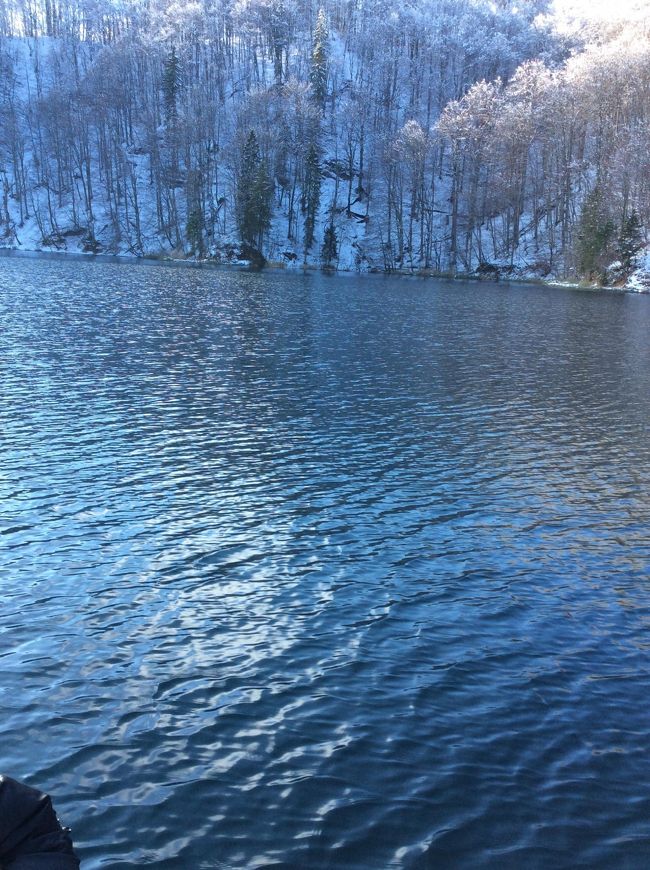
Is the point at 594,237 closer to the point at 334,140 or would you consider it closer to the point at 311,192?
the point at 311,192

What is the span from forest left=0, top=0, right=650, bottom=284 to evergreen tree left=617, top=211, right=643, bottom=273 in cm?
30

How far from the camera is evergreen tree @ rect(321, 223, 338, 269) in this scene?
119m

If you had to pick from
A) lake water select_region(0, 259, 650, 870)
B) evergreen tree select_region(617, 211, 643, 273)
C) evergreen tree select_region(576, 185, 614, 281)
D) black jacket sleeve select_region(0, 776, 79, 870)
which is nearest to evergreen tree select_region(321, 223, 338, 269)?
evergreen tree select_region(576, 185, 614, 281)

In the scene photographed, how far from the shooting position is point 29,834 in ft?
14.6

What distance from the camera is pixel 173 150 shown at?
136 m

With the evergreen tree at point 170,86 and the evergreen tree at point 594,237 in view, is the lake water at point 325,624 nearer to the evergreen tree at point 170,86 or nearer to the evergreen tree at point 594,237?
the evergreen tree at point 594,237

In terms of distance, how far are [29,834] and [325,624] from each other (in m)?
7.38

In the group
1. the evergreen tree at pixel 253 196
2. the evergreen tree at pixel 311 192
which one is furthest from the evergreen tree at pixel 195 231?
the evergreen tree at pixel 311 192

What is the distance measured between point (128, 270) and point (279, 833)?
3463 inches

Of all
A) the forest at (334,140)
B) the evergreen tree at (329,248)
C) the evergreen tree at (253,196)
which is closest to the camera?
the evergreen tree at (253,196)

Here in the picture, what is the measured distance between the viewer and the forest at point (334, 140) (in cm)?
11331

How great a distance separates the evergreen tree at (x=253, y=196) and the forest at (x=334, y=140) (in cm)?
42

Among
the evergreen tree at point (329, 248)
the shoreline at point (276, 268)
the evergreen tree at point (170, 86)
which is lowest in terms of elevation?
the shoreline at point (276, 268)

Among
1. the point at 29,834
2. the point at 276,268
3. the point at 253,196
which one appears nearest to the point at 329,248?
the point at 276,268
